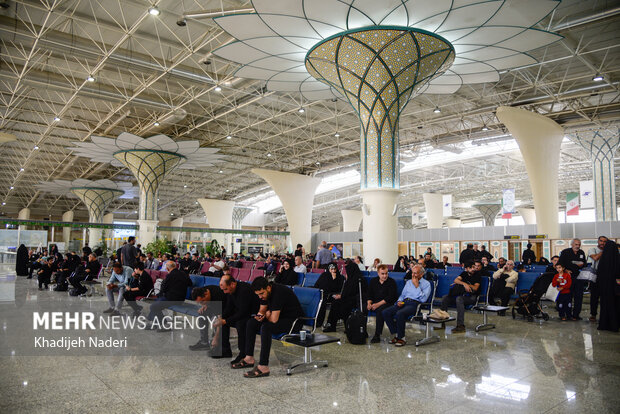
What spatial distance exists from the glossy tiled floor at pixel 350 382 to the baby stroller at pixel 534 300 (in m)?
2.31

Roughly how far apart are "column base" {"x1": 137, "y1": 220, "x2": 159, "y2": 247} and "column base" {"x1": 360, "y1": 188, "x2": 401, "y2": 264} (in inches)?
721

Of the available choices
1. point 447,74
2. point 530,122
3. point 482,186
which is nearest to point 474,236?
point 530,122

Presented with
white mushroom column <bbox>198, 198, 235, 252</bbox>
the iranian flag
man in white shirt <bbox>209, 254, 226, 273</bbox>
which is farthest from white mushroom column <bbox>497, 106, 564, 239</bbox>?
white mushroom column <bbox>198, 198, 235, 252</bbox>

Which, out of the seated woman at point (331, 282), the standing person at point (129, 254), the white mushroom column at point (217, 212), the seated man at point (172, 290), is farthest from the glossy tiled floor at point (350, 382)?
the white mushroom column at point (217, 212)

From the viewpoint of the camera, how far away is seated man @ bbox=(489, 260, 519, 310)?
354 inches

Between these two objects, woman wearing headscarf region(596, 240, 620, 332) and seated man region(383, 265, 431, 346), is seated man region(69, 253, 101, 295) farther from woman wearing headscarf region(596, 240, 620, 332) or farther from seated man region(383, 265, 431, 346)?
woman wearing headscarf region(596, 240, 620, 332)

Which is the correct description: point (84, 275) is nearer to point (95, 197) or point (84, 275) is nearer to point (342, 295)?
point (342, 295)

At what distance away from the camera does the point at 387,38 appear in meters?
10.6

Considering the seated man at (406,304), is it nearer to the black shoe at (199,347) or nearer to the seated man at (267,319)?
the seated man at (267,319)

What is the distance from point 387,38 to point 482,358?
25.6 feet

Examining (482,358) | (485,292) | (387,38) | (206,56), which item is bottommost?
(482,358)

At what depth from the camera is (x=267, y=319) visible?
5070 millimetres

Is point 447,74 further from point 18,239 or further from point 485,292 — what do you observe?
point 18,239

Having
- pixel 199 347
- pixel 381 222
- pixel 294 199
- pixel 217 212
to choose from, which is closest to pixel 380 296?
pixel 199 347
